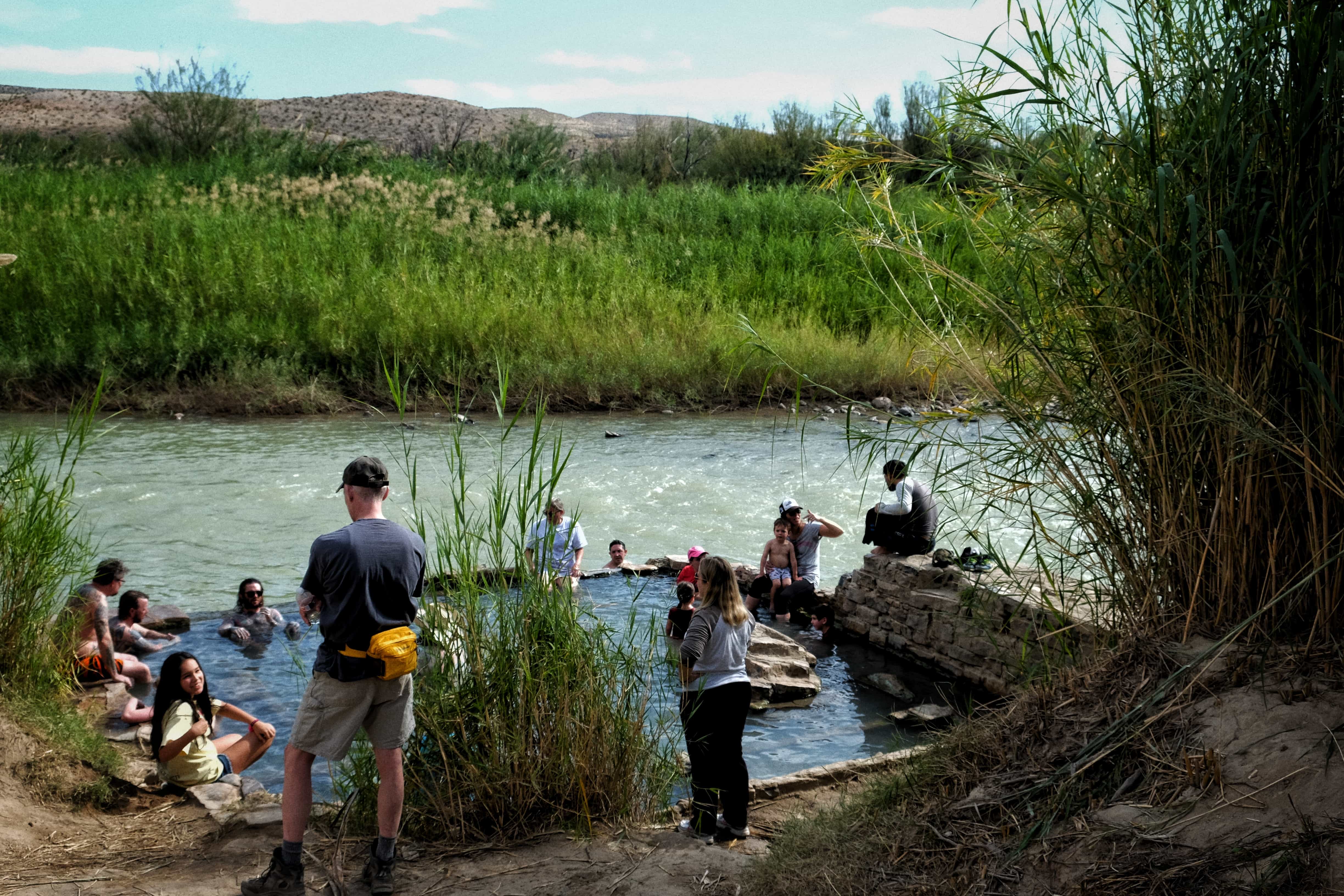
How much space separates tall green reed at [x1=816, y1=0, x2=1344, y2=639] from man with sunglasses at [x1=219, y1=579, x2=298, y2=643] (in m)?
6.83

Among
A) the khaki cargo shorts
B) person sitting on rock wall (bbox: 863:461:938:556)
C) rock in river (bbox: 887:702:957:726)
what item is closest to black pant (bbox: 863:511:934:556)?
person sitting on rock wall (bbox: 863:461:938:556)

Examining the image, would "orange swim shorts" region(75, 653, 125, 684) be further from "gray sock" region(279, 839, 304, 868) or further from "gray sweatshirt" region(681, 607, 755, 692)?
"gray sweatshirt" region(681, 607, 755, 692)

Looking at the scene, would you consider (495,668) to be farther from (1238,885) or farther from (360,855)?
Answer: (1238,885)

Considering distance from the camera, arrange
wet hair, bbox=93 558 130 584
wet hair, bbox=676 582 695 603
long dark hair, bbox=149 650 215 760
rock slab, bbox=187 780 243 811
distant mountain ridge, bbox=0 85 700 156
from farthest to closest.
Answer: distant mountain ridge, bbox=0 85 700 156 < wet hair, bbox=93 558 130 584 < wet hair, bbox=676 582 695 603 < long dark hair, bbox=149 650 215 760 < rock slab, bbox=187 780 243 811

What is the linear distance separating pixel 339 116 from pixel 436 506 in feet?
168

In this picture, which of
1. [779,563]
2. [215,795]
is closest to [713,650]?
[215,795]

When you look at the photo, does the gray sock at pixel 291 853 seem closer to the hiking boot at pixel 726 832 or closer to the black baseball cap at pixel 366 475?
the black baseball cap at pixel 366 475

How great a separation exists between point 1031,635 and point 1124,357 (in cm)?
424

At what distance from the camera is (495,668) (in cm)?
471

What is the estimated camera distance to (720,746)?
17.6ft

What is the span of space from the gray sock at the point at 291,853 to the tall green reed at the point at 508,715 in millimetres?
514

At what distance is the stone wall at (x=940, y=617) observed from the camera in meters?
7.88

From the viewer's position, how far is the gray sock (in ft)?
13.5

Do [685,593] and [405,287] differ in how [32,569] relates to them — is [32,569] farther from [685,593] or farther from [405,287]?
[405,287]
